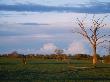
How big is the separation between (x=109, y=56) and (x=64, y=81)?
73425 millimetres

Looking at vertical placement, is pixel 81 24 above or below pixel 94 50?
above

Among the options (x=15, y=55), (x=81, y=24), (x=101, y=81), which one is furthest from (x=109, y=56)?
(x=101, y=81)

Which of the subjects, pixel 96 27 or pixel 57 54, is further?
pixel 57 54

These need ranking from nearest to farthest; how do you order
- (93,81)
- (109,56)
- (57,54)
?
1. (93,81)
2. (109,56)
3. (57,54)

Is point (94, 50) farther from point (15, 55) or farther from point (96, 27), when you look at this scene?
point (15, 55)

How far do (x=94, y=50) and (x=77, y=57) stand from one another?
251ft

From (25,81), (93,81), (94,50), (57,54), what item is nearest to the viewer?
(25,81)

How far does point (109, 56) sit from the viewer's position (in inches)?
4048

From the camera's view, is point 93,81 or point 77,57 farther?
point 77,57

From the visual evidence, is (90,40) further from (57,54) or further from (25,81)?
(57,54)

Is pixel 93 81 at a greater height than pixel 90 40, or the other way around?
pixel 90 40

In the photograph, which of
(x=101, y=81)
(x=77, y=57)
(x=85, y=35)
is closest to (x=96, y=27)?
(x=85, y=35)

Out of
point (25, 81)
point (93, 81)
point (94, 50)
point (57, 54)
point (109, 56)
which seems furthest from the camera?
point (57, 54)

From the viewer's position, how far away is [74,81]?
31.0 metres
